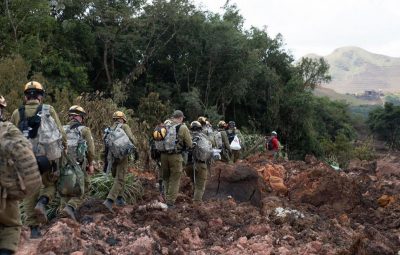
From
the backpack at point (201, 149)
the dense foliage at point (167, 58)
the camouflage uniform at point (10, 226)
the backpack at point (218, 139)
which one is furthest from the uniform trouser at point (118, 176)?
the dense foliage at point (167, 58)

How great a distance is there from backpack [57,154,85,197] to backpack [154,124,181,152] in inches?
97.6

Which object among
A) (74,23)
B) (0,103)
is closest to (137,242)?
(0,103)

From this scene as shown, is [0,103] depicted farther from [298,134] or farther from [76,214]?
[298,134]

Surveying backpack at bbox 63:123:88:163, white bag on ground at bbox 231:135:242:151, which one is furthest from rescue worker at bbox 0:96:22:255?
white bag on ground at bbox 231:135:242:151

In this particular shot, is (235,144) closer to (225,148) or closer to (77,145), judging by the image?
(225,148)

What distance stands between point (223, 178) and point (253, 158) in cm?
777

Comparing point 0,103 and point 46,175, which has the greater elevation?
point 0,103

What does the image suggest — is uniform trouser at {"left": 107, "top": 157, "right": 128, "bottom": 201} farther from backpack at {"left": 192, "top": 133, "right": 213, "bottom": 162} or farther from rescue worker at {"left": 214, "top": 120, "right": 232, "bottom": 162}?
rescue worker at {"left": 214, "top": 120, "right": 232, "bottom": 162}

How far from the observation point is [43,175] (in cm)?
633

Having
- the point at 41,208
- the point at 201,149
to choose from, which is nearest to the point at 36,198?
the point at 41,208

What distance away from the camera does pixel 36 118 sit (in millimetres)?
5852

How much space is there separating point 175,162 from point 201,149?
Answer: 882 millimetres

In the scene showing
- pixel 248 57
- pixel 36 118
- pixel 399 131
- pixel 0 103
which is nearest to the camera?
pixel 0 103

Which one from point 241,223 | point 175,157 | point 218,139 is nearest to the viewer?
point 241,223
